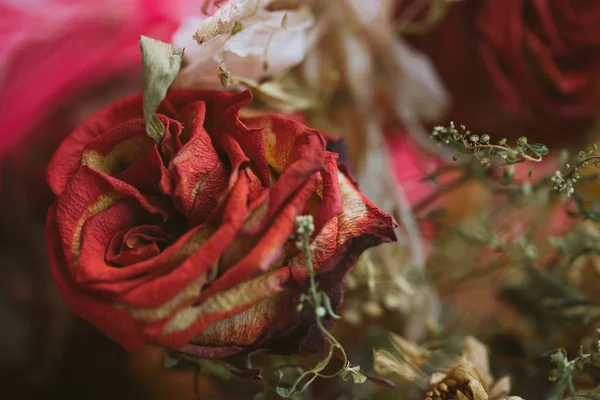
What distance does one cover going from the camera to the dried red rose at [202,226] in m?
0.22

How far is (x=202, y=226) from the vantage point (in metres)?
0.23

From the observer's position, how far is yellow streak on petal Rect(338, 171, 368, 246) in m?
0.24

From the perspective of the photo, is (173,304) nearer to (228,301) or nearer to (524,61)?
(228,301)

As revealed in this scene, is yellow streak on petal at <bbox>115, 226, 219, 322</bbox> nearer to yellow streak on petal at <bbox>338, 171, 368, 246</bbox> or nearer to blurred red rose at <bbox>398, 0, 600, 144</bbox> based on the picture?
yellow streak on petal at <bbox>338, 171, 368, 246</bbox>

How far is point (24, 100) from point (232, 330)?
0.34m

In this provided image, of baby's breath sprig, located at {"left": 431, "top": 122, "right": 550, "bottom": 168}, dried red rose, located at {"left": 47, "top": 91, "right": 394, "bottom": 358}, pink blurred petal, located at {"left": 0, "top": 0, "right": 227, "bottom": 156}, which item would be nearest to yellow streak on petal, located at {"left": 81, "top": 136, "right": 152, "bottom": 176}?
dried red rose, located at {"left": 47, "top": 91, "right": 394, "bottom": 358}

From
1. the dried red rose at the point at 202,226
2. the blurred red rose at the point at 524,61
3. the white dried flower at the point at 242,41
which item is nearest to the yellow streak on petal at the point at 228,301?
the dried red rose at the point at 202,226

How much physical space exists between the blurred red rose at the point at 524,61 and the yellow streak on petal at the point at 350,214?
0.80 feet

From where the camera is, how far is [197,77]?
12.1 inches

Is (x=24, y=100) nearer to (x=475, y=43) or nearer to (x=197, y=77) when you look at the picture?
(x=197, y=77)

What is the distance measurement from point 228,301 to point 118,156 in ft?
0.30

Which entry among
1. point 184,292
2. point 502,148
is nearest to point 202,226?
point 184,292

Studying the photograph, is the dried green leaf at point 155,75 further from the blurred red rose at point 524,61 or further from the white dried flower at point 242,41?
the blurred red rose at point 524,61

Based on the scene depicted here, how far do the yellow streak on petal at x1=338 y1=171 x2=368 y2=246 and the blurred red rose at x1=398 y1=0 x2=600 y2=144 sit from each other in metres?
0.24
